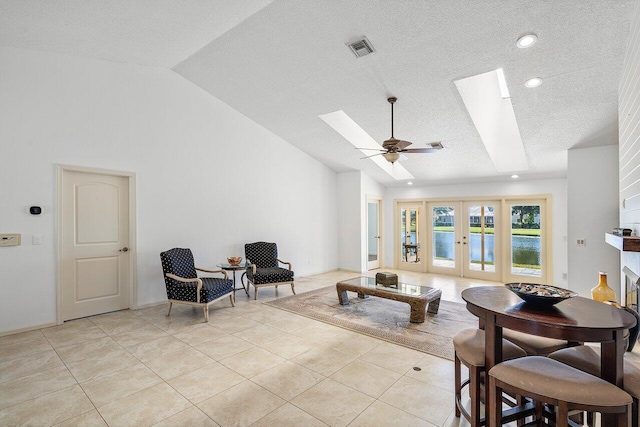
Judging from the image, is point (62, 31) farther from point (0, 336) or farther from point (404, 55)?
point (404, 55)

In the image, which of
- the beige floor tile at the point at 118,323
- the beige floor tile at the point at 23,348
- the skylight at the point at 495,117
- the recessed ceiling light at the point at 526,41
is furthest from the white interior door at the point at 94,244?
the recessed ceiling light at the point at 526,41

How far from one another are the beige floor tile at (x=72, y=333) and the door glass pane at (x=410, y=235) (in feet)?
22.5

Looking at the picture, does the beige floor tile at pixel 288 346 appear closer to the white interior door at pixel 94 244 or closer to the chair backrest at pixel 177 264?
the chair backrest at pixel 177 264

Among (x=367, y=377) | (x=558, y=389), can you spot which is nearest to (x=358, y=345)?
(x=367, y=377)

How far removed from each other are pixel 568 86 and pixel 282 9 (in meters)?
3.47

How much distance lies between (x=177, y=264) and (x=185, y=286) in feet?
1.38

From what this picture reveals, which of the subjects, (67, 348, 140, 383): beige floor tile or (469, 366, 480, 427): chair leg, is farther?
(67, 348, 140, 383): beige floor tile

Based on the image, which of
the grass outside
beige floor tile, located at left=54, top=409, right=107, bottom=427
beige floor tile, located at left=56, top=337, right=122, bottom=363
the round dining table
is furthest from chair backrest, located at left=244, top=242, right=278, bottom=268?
the grass outside

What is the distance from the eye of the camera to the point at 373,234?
340 inches

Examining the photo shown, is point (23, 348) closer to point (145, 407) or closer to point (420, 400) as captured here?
point (145, 407)

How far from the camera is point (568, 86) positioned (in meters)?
3.63

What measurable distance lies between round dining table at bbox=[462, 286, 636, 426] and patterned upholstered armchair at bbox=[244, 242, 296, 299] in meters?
3.98

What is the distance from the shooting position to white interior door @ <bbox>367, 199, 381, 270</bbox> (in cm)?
844

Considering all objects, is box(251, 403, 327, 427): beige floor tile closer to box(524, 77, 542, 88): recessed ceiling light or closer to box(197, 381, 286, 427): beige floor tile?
box(197, 381, 286, 427): beige floor tile
